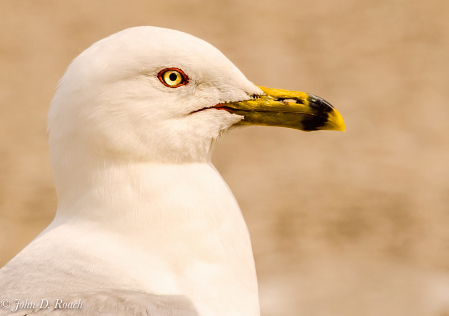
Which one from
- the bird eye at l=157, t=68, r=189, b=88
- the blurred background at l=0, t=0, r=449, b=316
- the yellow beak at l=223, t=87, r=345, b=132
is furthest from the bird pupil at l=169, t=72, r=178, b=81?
the blurred background at l=0, t=0, r=449, b=316

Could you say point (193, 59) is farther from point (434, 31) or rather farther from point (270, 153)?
point (434, 31)

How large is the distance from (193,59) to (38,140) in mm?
5018

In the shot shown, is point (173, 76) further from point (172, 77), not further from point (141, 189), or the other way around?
point (141, 189)

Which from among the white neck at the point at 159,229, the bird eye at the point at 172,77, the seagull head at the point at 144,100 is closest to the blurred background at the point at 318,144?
the white neck at the point at 159,229

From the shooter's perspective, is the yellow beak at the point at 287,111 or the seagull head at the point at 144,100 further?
the yellow beak at the point at 287,111

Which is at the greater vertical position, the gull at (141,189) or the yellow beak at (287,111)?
the yellow beak at (287,111)

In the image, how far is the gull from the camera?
1.95m

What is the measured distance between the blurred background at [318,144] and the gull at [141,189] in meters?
2.55

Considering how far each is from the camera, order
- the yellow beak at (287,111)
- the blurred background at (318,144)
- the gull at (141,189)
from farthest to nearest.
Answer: the blurred background at (318,144)
the yellow beak at (287,111)
the gull at (141,189)

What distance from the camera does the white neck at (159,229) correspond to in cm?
198

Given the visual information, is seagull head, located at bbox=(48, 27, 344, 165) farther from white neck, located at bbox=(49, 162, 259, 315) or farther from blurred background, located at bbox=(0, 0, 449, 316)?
blurred background, located at bbox=(0, 0, 449, 316)

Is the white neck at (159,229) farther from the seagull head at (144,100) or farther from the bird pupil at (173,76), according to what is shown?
the bird pupil at (173,76)

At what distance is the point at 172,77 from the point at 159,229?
55 centimetres

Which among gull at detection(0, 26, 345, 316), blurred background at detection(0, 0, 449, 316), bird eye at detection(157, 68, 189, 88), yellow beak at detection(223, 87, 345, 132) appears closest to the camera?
gull at detection(0, 26, 345, 316)
